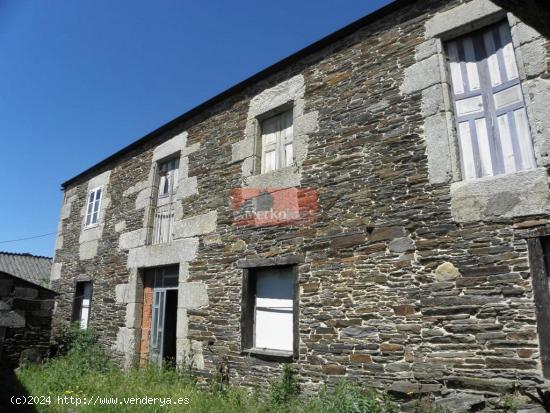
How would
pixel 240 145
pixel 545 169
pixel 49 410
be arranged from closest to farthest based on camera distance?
1. pixel 545 169
2. pixel 49 410
3. pixel 240 145

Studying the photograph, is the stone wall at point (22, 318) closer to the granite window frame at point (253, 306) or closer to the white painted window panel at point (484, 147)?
the granite window frame at point (253, 306)

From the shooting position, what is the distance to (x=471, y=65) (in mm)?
5172

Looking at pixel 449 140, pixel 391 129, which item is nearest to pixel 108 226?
pixel 391 129

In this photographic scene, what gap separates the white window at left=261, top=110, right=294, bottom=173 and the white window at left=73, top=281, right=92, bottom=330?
6.29 metres

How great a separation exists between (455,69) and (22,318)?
29.5 feet

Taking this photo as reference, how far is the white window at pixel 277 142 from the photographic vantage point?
22.6ft

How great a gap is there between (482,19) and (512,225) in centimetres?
253

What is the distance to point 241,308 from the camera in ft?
21.3

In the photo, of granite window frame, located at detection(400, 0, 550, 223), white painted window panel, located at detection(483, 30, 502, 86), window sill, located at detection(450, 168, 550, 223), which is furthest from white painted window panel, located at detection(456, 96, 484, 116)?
window sill, located at detection(450, 168, 550, 223)

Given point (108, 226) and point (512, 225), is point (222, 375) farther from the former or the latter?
point (108, 226)

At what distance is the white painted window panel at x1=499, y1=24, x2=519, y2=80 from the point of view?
4812mm

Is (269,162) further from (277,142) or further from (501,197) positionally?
(501,197)

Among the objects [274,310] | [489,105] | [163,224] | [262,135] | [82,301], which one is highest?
[262,135]

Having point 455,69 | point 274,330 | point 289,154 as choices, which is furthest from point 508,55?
point 274,330
